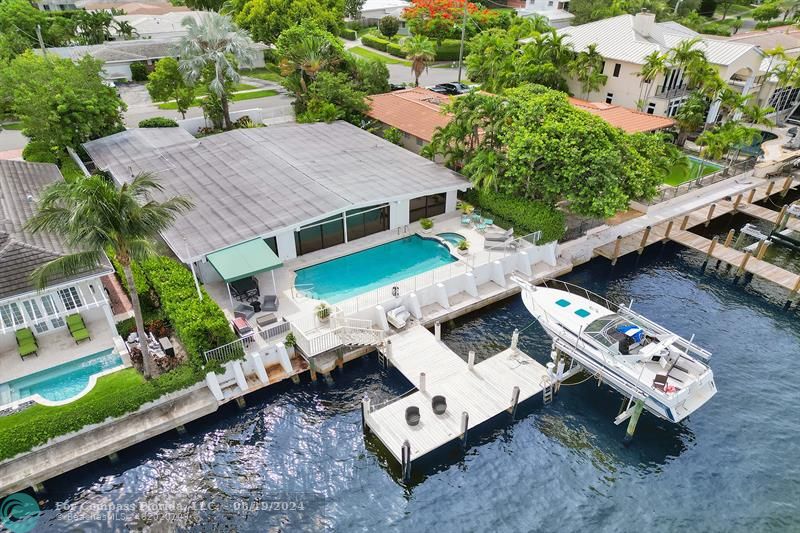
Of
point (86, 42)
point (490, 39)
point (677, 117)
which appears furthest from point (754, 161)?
point (86, 42)

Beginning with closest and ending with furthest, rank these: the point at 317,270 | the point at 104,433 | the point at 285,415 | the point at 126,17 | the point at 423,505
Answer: the point at 423,505
the point at 104,433
the point at 285,415
the point at 317,270
the point at 126,17

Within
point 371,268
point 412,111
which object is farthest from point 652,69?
point 371,268

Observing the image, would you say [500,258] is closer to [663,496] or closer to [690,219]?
[663,496]

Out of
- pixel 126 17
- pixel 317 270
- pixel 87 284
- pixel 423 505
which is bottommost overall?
pixel 423 505

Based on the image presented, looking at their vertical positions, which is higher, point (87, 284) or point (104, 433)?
point (87, 284)

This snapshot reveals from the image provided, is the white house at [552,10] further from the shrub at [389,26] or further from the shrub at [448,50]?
the shrub at [389,26]

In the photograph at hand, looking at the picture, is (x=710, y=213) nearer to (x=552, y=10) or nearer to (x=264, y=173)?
(x=264, y=173)

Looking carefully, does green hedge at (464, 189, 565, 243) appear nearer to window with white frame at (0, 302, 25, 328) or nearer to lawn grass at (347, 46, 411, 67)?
window with white frame at (0, 302, 25, 328)
